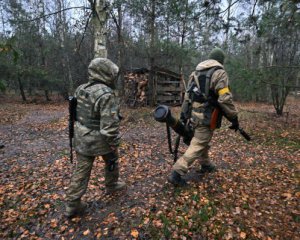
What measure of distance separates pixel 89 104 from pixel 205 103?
71.2 inches

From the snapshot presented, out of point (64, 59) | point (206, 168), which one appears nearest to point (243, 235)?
point (206, 168)

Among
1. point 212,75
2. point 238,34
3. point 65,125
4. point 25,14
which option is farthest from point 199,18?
point 25,14

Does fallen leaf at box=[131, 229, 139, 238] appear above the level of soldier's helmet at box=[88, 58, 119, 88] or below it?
below

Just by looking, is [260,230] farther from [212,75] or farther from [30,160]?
[30,160]

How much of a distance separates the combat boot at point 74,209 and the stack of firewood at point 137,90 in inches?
382

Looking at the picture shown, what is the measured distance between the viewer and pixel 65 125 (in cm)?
882

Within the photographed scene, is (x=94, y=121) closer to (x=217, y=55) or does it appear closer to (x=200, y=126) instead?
(x=200, y=126)

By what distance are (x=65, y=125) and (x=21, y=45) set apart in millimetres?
12324

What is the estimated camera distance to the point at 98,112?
282 centimetres

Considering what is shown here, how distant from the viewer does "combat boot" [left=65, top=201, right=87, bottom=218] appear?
298 centimetres

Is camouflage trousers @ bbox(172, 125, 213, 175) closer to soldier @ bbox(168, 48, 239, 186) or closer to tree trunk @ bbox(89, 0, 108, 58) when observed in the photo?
soldier @ bbox(168, 48, 239, 186)

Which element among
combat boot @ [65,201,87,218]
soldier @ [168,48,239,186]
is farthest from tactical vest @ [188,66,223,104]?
combat boot @ [65,201,87,218]

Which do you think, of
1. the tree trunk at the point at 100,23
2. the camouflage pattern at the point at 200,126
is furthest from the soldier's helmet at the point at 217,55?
the tree trunk at the point at 100,23

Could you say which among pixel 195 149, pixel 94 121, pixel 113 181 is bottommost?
pixel 113 181
